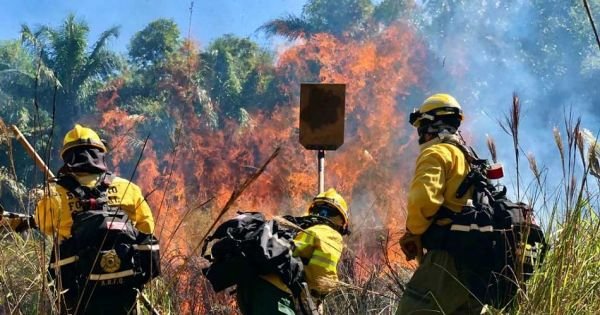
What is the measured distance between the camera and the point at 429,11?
25453 mm

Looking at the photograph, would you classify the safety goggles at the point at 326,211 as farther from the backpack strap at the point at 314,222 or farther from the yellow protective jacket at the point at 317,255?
the yellow protective jacket at the point at 317,255

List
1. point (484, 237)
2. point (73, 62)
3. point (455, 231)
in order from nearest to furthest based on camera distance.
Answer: point (484, 237)
point (455, 231)
point (73, 62)

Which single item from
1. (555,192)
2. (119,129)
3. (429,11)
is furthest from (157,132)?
(555,192)

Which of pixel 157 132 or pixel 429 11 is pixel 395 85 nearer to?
pixel 429 11

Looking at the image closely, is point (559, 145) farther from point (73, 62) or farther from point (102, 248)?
point (73, 62)

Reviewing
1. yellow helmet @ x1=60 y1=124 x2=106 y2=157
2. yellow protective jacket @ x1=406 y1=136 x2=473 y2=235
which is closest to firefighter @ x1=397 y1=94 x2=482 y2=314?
yellow protective jacket @ x1=406 y1=136 x2=473 y2=235

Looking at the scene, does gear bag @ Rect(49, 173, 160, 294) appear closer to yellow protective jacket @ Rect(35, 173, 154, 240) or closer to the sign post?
yellow protective jacket @ Rect(35, 173, 154, 240)

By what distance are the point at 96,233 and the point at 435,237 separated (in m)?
1.76

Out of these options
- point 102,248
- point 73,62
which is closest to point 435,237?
point 102,248

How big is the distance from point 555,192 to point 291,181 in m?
15.7

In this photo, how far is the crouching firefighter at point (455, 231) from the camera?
11.7 ft

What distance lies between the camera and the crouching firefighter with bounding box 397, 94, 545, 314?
11.7ft

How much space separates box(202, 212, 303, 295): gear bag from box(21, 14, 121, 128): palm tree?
19587mm

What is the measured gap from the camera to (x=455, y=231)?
145 inches
